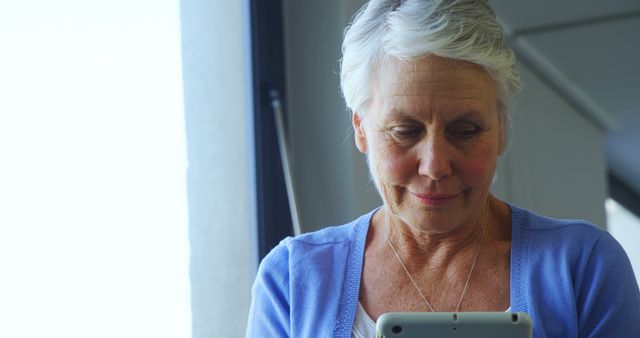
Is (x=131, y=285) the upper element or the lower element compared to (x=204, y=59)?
lower

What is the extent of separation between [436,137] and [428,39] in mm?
119

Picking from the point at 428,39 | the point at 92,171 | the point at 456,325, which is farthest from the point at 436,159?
the point at 92,171

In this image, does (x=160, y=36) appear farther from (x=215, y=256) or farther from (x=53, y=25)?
(x=215, y=256)

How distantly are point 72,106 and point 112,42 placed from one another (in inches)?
6.9

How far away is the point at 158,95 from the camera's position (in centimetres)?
182

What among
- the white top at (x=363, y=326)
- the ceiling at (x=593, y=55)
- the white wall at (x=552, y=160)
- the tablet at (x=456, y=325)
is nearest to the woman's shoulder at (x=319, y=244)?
the white top at (x=363, y=326)

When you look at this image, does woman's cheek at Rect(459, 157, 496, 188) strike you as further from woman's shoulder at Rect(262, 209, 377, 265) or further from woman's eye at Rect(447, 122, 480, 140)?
woman's shoulder at Rect(262, 209, 377, 265)

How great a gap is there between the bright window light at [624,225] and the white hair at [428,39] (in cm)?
226

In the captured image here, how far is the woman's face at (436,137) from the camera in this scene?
113 centimetres

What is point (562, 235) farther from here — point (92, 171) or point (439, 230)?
point (92, 171)

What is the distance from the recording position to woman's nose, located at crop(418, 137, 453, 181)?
1.12m

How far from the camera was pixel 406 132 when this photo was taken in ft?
3.80

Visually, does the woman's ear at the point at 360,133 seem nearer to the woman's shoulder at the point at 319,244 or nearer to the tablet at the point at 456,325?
the woman's shoulder at the point at 319,244

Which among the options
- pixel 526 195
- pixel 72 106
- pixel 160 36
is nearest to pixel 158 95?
pixel 160 36
